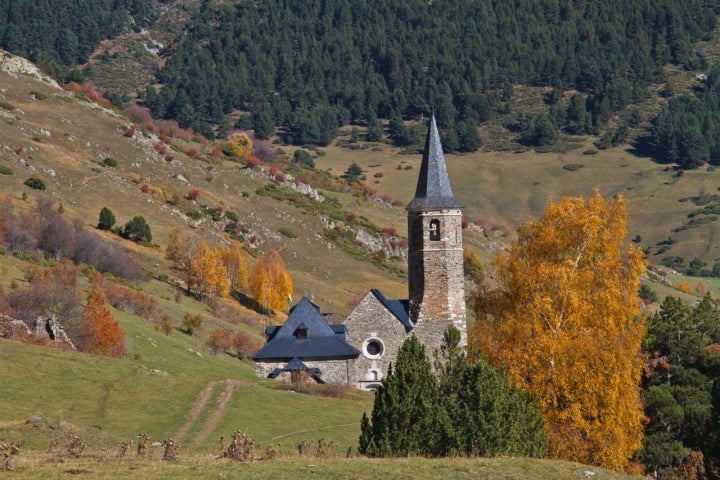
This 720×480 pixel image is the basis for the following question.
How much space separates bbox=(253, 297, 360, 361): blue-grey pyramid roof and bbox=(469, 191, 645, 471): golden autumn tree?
20538 mm

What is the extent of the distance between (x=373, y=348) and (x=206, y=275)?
3752cm

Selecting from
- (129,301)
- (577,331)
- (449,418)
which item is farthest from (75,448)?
(129,301)

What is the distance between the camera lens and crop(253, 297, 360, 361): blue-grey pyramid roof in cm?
5903

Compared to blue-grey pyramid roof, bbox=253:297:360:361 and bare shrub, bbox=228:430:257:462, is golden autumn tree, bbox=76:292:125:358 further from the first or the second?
bare shrub, bbox=228:430:257:462

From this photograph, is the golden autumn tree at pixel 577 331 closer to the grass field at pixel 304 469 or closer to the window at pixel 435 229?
the grass field at pixel 304 469

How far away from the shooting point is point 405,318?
190 feet

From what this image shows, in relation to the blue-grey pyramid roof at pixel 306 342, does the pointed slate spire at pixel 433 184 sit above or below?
above

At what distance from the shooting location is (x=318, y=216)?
138 m

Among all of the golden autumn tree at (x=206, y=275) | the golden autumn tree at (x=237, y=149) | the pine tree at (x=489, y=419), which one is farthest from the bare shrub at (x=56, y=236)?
the golden autumn tree at (x=237, y=149)

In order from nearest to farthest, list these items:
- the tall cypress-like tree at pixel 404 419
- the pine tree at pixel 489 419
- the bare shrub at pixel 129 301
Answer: the tall cypress-like tree at pixel 404 419
the pine tree at pixel 489 419
the bare shrub at pixel 129 301

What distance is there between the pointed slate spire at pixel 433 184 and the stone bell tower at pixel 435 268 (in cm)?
5

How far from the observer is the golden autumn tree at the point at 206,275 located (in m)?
93.8

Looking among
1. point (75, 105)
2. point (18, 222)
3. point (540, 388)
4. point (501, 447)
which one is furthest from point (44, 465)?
point (75, 105)

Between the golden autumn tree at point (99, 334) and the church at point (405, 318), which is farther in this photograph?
the golden autumn tree at point (99, 334)
